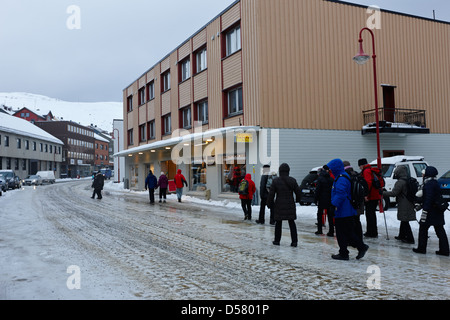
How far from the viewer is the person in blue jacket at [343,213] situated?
21.6 feet

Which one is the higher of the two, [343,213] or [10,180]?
[10,180]

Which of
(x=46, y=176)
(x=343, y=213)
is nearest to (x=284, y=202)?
(x=343, y=213)

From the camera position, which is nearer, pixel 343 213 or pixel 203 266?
pixel 203 266

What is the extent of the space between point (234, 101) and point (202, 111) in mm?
3821

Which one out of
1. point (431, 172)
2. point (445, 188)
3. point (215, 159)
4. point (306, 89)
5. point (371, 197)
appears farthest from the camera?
point (215, 159)

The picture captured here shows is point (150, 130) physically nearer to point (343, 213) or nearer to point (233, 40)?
point (233, 40)

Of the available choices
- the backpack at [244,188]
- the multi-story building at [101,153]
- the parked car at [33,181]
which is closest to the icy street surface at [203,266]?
the backpack at [244,188]

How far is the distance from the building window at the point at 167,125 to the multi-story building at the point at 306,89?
4.00m

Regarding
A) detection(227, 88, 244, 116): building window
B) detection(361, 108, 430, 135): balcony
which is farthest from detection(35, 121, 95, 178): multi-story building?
detection(361, 108, 430, 135): balcony

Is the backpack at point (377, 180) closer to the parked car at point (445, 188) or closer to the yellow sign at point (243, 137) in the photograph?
the parked car at point (445, 188)

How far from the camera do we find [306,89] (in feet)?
61.2

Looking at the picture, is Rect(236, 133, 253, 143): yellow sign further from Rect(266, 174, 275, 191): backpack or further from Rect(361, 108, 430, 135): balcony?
Rect(361, 108, 430, 135): balcony

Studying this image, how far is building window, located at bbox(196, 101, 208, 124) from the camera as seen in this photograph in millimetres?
23375
